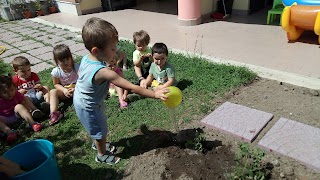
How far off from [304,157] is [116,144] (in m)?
1.87

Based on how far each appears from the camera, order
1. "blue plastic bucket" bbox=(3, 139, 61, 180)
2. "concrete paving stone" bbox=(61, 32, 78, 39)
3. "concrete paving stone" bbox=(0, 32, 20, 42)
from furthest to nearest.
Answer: "concrete paving stone" bbox=(0, 32, 20, 42) → "concrete paving stone" bbox=(61, 32, 78, 39) → "blue plastic bucket" bbox=(3, 139, 61, 180)

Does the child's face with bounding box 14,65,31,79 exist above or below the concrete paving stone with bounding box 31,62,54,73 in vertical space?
above

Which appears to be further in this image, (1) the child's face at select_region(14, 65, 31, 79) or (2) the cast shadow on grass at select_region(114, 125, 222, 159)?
(1) the child's face at select_region(14, 65, 31, 79)

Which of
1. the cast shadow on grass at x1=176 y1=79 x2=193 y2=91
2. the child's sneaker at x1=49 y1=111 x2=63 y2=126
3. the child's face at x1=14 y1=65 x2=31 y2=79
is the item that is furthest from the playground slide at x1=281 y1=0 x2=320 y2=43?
the child's face at x1=14 y1=65 x2=31 y2=79

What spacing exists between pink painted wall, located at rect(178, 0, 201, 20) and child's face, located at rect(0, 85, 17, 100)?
15.8 ft

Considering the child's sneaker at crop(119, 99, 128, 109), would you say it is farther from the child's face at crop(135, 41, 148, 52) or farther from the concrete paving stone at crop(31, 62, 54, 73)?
the concrete paving stone at crop(31, 62, 54, 73)

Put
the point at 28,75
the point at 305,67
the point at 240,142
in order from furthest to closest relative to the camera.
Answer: the point at 305,67 < the point at 28,75 < the point at 240,142

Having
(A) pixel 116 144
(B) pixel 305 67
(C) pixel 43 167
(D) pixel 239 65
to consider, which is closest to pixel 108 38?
(C) pixel 43 167

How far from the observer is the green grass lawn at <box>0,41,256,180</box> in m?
2.81

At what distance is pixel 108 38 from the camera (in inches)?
86.4

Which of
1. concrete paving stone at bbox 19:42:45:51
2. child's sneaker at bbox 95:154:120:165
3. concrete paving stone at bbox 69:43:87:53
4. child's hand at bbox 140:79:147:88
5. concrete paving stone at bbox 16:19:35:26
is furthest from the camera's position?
concrete paving stone at bbox 16:19:35:26

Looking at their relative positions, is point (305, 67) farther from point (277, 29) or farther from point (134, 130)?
point (134, 130)

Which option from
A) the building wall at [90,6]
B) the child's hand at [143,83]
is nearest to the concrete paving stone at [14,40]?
the building wall at [90,6]

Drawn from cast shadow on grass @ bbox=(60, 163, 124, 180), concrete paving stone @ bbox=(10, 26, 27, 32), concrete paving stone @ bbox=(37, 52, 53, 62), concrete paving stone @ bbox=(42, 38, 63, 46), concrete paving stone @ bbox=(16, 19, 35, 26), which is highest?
concrete paving stone @ bbox=(16, 19, 35, 26)
